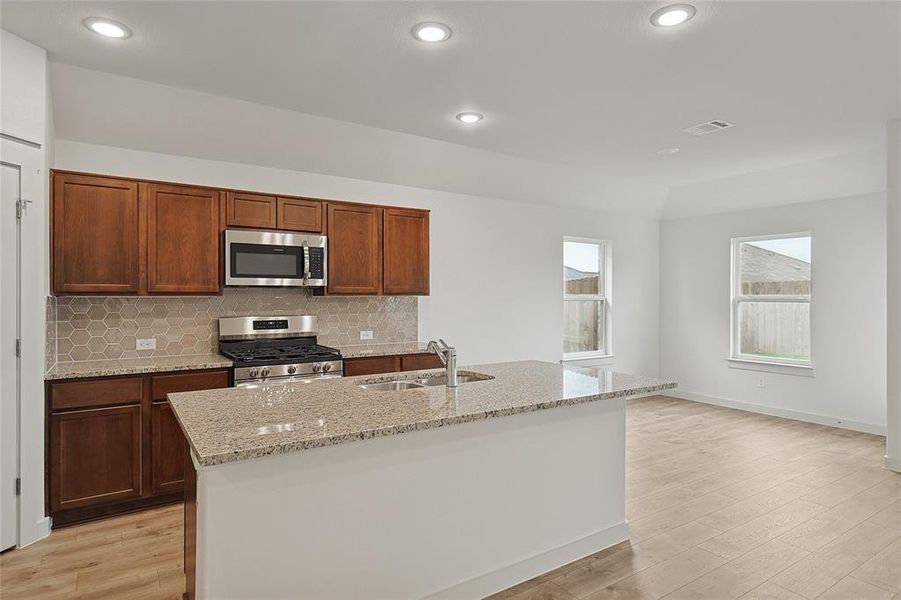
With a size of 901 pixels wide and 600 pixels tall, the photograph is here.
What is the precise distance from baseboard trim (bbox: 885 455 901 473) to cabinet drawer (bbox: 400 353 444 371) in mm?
3713

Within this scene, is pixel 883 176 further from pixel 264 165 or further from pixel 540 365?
pixel 264 165

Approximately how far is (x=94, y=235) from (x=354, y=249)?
6.09ft

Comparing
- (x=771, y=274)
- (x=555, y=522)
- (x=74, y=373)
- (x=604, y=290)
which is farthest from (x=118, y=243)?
(x=771, y=274)

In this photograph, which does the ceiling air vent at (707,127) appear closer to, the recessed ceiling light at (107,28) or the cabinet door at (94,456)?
the recessed ceiling light at (107,28)

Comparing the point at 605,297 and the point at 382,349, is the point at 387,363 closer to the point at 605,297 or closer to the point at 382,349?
the point at 382,349

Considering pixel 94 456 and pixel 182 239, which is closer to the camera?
pixel 94 456

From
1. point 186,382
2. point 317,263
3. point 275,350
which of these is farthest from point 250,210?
point 186,382

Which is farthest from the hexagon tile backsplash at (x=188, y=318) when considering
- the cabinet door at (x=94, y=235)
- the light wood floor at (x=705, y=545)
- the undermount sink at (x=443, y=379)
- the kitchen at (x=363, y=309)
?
the undermount sink at (x=443, y=379)

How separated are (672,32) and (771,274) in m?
4.54

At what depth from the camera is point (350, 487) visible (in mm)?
2086

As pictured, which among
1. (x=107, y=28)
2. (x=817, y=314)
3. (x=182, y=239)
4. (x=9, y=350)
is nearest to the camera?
(x=107, y=28)

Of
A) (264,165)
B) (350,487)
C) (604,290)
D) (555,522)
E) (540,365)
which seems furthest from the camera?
(604,290)

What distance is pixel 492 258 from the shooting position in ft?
19.3

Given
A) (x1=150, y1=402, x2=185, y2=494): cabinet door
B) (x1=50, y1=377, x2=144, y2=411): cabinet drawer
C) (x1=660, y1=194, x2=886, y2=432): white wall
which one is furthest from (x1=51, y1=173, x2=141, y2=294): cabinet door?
(x1=660, y1=194, x2=886, y2=432): white wall
